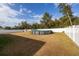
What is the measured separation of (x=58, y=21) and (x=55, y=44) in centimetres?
56

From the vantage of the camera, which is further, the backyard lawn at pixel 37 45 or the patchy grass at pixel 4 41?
the patchy grass at pixel 4 41

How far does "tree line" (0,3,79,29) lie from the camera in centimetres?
626

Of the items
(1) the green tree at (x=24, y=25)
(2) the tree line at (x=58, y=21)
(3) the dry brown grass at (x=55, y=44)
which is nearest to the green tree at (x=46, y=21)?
(2) the tree line at (x=58, y=21)

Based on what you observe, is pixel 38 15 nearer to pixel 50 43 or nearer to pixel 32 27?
pixel 32 27

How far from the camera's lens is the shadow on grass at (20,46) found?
20.7 ft

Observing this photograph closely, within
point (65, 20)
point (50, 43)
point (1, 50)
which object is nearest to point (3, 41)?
point (1, 50)

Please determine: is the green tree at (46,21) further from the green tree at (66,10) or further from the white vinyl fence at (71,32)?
the green tree at (66,10)

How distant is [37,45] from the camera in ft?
21.1

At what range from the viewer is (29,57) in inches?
246

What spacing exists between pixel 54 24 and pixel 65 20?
0.28 m

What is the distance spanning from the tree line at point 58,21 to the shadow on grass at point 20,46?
0.30 m

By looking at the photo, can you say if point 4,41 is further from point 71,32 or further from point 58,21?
point 71,32

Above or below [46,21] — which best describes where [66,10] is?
above

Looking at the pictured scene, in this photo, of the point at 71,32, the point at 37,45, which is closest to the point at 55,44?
the point at 37,45
